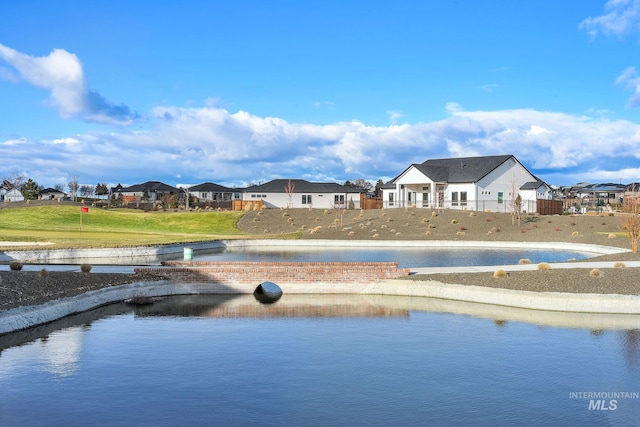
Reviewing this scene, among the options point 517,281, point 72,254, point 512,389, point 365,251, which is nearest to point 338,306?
point 517,281

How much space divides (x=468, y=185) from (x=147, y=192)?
8114 cm

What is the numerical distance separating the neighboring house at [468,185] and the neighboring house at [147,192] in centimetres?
6663

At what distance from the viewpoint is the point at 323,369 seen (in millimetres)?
16562

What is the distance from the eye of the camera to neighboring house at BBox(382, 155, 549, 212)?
79.5 meters

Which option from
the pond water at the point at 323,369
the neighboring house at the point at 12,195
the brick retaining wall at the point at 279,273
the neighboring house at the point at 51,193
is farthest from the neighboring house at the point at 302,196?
the pond water at the point at 323,369

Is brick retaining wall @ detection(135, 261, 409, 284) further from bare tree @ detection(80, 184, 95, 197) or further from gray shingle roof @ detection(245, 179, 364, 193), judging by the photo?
bare tree @ detection(80, 184, 95, 197)

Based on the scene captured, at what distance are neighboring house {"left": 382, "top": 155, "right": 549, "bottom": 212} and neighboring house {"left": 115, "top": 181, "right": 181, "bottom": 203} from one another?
219 ft

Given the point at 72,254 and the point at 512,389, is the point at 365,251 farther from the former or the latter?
the point at 512,389

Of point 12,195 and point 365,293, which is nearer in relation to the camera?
point 365,293

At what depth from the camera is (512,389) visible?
14969mm

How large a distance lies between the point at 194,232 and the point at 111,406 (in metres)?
59.8

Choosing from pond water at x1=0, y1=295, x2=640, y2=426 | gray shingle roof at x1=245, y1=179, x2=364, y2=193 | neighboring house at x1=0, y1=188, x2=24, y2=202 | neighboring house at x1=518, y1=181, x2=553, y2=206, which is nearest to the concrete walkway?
pond water at x1=0, y1=295, x2=640, y2=426

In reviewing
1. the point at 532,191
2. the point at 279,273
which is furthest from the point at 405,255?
the point at 532,191

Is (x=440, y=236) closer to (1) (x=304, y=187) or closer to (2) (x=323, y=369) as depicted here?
(1) (x=304, y=187)
